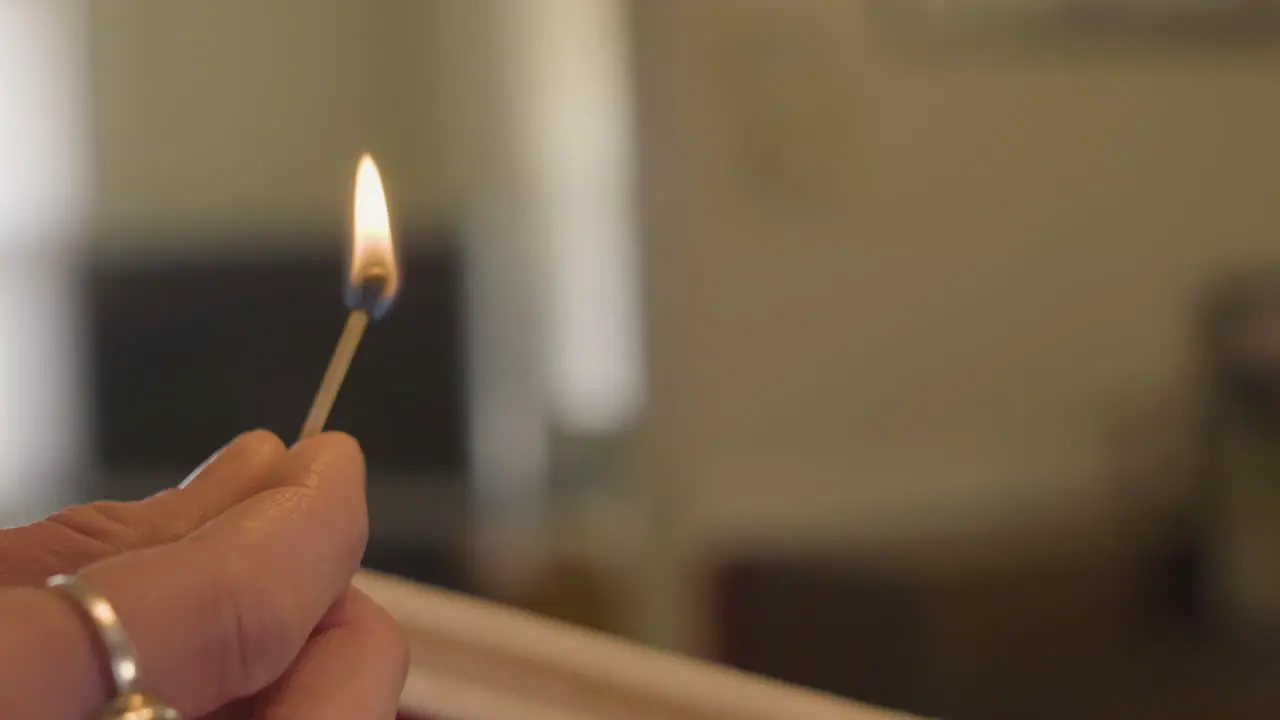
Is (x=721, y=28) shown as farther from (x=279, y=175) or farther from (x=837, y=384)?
(x=279, y=175)

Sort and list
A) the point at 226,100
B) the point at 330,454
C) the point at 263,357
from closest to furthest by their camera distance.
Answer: the point at 330,454 < the point at 263,357 < the point at 226,100

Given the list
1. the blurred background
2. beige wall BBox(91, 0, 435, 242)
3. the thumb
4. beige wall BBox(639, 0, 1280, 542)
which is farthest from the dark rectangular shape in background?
the thumb

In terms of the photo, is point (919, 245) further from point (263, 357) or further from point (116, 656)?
point (116, 656)

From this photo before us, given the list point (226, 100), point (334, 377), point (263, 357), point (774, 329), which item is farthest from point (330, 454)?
point (226, 100)

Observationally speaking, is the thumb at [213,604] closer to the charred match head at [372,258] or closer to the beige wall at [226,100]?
the charred match head at [372,258]

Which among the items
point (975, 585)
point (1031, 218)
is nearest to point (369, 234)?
point (975, 585)

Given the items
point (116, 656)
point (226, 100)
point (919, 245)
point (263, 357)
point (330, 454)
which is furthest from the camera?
point (226, 100)
